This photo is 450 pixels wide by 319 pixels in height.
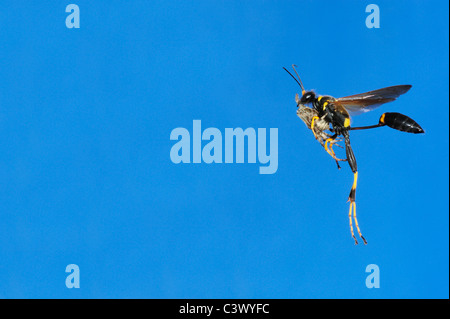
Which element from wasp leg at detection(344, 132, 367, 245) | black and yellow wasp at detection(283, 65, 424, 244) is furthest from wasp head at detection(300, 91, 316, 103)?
wasp leg at detection(344, 132, 367, 245)

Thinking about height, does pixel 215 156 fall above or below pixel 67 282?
above

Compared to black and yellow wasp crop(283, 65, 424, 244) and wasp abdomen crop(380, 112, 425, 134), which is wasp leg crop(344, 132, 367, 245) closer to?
black and yellow wasp crop(283, 65, 424, 244)

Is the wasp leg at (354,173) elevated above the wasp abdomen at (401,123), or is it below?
below

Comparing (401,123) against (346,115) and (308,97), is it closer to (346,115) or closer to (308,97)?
(346,115)

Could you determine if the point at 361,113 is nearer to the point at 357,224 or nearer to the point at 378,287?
the point at 357,224

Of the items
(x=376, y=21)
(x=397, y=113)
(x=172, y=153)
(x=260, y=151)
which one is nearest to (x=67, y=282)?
(x=172, y=153)

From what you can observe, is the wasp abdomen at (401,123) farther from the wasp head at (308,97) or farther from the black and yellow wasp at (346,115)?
the wasp head at (308,97)

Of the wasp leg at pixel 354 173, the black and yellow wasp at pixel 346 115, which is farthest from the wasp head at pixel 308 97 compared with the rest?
the wasp leg at pixel 354 173

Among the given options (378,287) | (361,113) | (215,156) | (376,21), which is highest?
(376,21)
